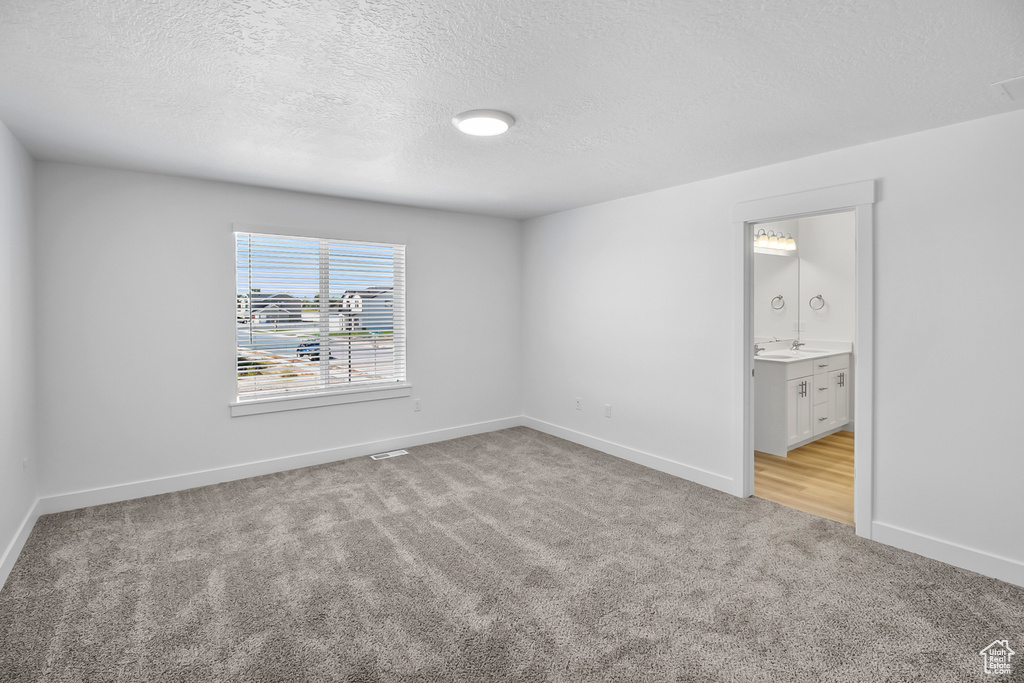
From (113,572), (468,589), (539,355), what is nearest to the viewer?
(468,589)

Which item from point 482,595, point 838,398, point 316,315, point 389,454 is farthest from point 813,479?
point 316,315

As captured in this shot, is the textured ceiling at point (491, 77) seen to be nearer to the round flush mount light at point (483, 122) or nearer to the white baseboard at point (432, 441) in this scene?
the round flush mount light at point (483, 122)

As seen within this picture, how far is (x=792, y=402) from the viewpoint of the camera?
476 cm

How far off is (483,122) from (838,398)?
16.1ft

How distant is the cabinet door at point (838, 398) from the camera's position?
5363 millimetres

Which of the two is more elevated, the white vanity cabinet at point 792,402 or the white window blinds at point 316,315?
the white window blinds at point 316,315

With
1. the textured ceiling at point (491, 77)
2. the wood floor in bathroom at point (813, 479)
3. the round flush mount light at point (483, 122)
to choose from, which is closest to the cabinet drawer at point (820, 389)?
the wood floor in bathroom at point (813, 479)

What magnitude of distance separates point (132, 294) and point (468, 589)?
316 centimetres

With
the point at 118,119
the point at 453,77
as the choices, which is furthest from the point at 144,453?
the point at 453,77

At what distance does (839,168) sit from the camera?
124 inches

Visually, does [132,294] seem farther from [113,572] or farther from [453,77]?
[453,77]

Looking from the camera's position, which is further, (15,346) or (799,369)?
(799,369)

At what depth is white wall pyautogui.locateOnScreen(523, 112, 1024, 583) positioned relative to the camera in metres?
2.58

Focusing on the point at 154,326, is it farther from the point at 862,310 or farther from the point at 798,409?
the point at 798,409
